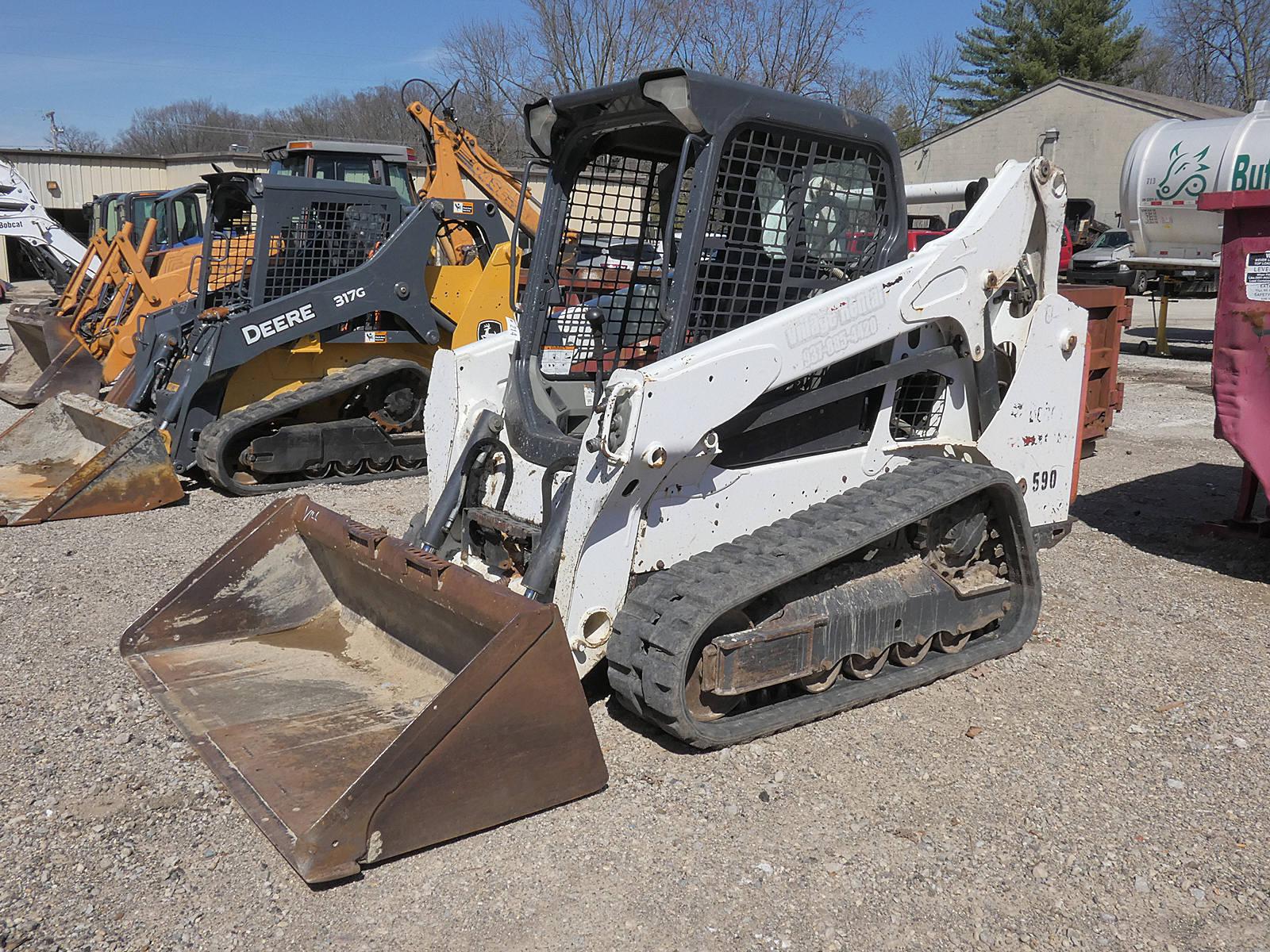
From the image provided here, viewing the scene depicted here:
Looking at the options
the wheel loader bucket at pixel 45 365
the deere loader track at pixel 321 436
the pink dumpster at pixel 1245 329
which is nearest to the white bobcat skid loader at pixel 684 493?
the pink dumpster at pixel 1245 329

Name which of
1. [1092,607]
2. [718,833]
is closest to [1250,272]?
[1092,607]

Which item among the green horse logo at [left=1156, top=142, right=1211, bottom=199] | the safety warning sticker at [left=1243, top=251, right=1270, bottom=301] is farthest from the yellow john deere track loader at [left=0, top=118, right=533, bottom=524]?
the green horse logo at [left=1156, top=142, right=1211, bottom=199]

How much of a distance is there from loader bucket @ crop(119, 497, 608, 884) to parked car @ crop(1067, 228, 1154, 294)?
14769 mm

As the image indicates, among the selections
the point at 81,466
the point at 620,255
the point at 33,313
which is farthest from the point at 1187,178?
the point at 33,313

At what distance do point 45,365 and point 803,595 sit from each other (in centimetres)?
1209

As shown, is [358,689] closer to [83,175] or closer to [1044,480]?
[1044,480]

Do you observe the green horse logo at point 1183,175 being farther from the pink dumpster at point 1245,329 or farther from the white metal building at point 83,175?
the white metal building at point 83,175

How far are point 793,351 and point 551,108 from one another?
142cm

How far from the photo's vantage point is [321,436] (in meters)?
8.27

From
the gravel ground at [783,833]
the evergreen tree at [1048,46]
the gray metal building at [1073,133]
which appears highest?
the evergreen tree at [1048,46]

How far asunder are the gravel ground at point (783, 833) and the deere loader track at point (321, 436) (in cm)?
292

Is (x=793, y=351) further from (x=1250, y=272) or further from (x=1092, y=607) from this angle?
(x=1250, y=272)

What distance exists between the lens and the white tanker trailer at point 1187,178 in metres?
13.5

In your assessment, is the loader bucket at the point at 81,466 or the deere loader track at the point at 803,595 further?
the loader bucket at the point at 81,466
